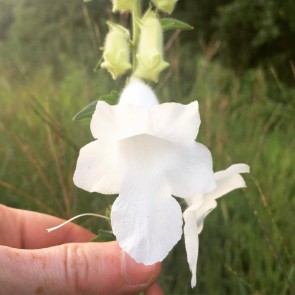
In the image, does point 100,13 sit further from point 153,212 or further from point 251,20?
point 153,212

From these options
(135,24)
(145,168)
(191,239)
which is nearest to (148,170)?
(145,168)

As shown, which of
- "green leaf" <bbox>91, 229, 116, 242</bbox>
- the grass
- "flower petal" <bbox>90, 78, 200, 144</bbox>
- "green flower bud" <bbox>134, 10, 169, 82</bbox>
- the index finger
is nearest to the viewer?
"flower petal" <bbox>90, 78, 200, 144</bbox>

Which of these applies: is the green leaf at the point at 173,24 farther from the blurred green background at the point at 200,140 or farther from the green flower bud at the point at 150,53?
the blurred green background at the point at 200,140

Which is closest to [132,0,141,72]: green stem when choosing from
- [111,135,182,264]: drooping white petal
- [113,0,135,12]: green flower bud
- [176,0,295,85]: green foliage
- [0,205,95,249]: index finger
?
[113,0,135,12]: green flower bud

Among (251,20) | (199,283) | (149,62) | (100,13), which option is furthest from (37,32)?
(149,62)

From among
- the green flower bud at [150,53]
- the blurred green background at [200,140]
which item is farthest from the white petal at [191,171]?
the blurred green background at [200,140]

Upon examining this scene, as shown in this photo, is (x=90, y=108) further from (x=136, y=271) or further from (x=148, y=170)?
(x=136, y=271)

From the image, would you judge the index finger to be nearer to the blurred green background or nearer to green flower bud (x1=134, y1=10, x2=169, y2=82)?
the blurred green background
